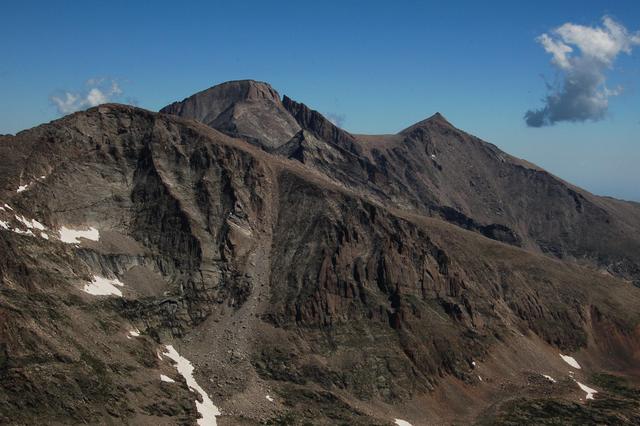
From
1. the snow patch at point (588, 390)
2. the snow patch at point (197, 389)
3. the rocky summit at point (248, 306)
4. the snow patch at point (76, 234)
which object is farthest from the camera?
the snow patch at point (588, 390)

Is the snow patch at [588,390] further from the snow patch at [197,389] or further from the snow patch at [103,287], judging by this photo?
the snow patch at [103,287]

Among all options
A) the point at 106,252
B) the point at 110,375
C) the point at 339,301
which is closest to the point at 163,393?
the point at 110,375

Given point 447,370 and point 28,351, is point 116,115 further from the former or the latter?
point 447,370

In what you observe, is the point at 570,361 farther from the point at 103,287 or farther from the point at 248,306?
the point at 103,287

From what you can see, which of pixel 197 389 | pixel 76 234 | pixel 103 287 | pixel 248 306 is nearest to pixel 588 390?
pixel 248 306

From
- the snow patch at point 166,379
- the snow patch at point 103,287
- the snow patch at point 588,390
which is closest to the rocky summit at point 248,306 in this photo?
the snow patch at point 166,379

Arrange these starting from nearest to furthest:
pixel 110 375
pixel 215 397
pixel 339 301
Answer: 1. pixel 110 375
2. pixel 215 397
3. pixel 339 301
